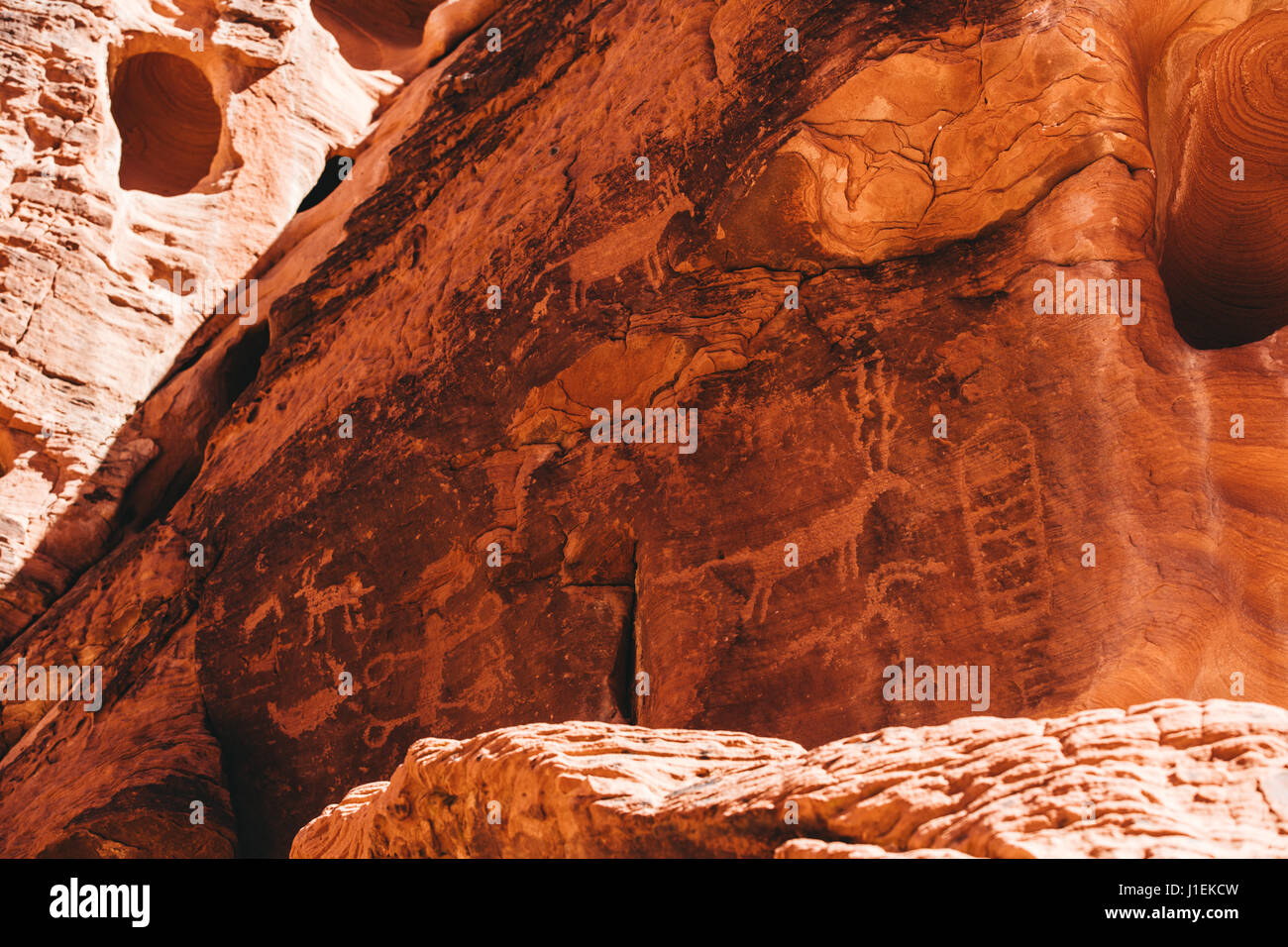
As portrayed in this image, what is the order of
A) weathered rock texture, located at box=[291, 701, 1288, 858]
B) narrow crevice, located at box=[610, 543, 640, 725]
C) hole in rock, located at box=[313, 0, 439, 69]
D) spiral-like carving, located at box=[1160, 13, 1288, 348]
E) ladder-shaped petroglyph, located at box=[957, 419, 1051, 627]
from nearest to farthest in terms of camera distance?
weathered rock texture, located at box=[291, 701, 1288, 858] → ladder-shaped petroglyph, located at box=[957, 419, 1051, 627] → spiral-like carving, located at box=[1160, 13, 1288, 348] → narrow crevice, located at box=[610, 543, 640, 725] → hole in rock, located at box=[313, 0, 439, 69]

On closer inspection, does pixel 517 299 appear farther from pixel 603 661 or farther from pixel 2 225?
pixel 2 225

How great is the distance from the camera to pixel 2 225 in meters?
9.80

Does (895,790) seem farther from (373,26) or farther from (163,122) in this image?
(373,26)

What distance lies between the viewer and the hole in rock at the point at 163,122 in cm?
1167

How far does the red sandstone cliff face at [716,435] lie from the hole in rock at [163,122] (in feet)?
9.42

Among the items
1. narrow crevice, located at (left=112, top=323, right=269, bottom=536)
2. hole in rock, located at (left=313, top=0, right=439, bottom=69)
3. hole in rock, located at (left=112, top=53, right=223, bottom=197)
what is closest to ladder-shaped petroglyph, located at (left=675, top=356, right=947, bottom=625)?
narrow crevice, located at (left=112, top=323, right=269, bottom=536)

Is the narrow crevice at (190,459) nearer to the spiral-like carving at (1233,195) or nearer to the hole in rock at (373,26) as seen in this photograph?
the hole in rock at (373,26)

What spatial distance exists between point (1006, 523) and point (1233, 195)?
91.6 inches

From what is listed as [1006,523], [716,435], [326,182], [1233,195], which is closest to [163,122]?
[326,182]

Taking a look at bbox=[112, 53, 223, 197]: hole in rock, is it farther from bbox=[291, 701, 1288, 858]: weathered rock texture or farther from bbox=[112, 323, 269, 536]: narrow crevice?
bbox=[291, 701, 1288, 858]: weathered rock texture

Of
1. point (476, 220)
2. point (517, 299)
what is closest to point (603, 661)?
point (517, 299)

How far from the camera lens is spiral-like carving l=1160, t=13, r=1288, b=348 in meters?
6.43

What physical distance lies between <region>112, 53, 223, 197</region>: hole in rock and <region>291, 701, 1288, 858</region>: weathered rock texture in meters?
9.22

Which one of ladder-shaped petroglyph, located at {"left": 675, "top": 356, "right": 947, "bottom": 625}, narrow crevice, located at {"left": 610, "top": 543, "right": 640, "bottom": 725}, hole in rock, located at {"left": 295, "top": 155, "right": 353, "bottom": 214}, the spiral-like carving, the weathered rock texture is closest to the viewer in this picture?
the weathered rock texture
